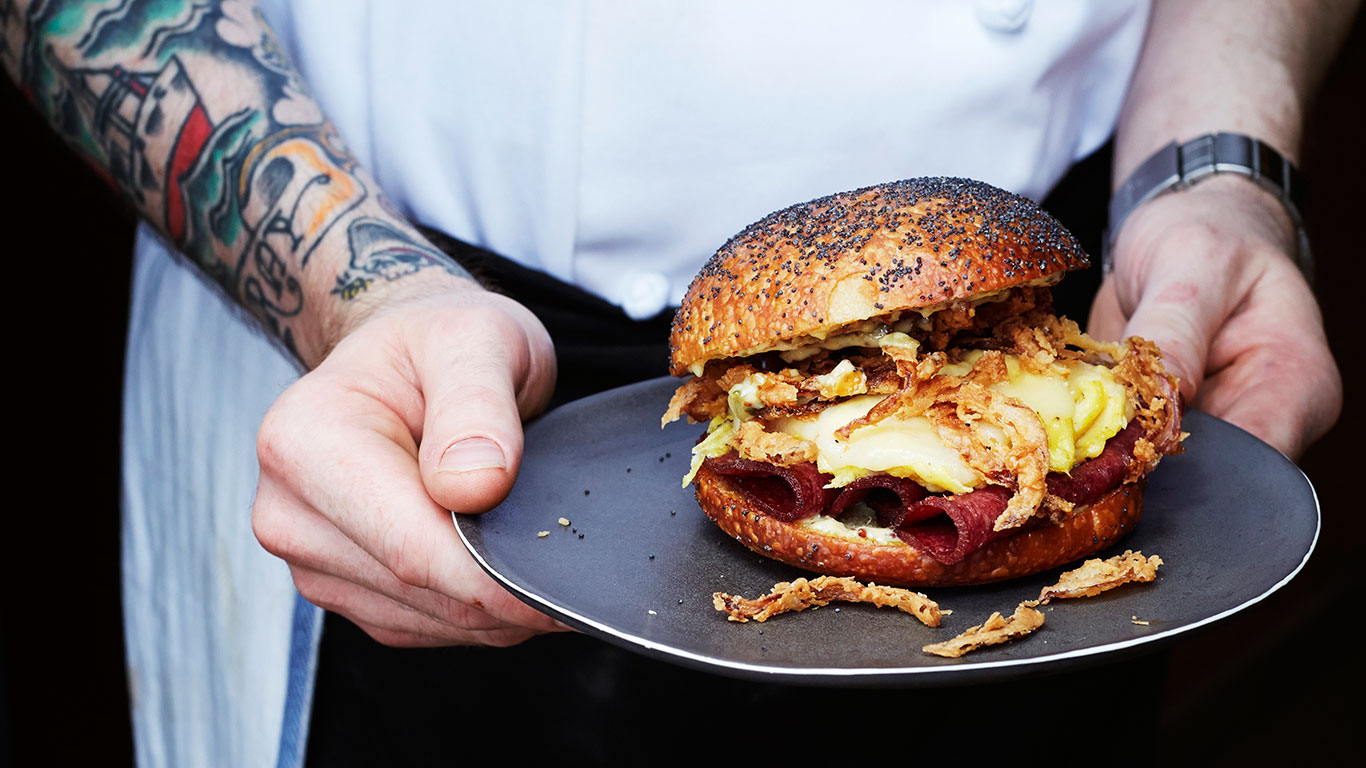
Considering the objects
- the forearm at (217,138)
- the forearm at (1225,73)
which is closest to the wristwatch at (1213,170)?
the forearm at (1225,73)

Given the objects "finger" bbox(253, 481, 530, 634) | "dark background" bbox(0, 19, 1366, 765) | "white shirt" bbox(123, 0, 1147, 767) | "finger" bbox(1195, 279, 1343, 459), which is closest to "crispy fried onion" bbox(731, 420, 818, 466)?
"finger" bbox(253, 481, 530, 634)

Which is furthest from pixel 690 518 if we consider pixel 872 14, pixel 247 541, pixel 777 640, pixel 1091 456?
pixel 247 541

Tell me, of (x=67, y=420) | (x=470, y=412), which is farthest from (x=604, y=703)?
(x=67, y=420)

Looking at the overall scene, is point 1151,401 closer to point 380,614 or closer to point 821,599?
point 821,599

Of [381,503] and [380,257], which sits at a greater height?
[380,257]

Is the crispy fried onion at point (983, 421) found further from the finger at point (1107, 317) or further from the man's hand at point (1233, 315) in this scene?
the finger at point (1107, 317)

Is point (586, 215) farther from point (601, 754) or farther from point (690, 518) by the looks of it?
point (601, 754)

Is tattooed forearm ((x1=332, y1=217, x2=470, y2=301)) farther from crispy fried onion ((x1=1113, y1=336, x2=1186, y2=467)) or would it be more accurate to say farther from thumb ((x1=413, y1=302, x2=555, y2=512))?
crispy fried onion ((x1=1113, y1=336, x2=1186, y2=467))
